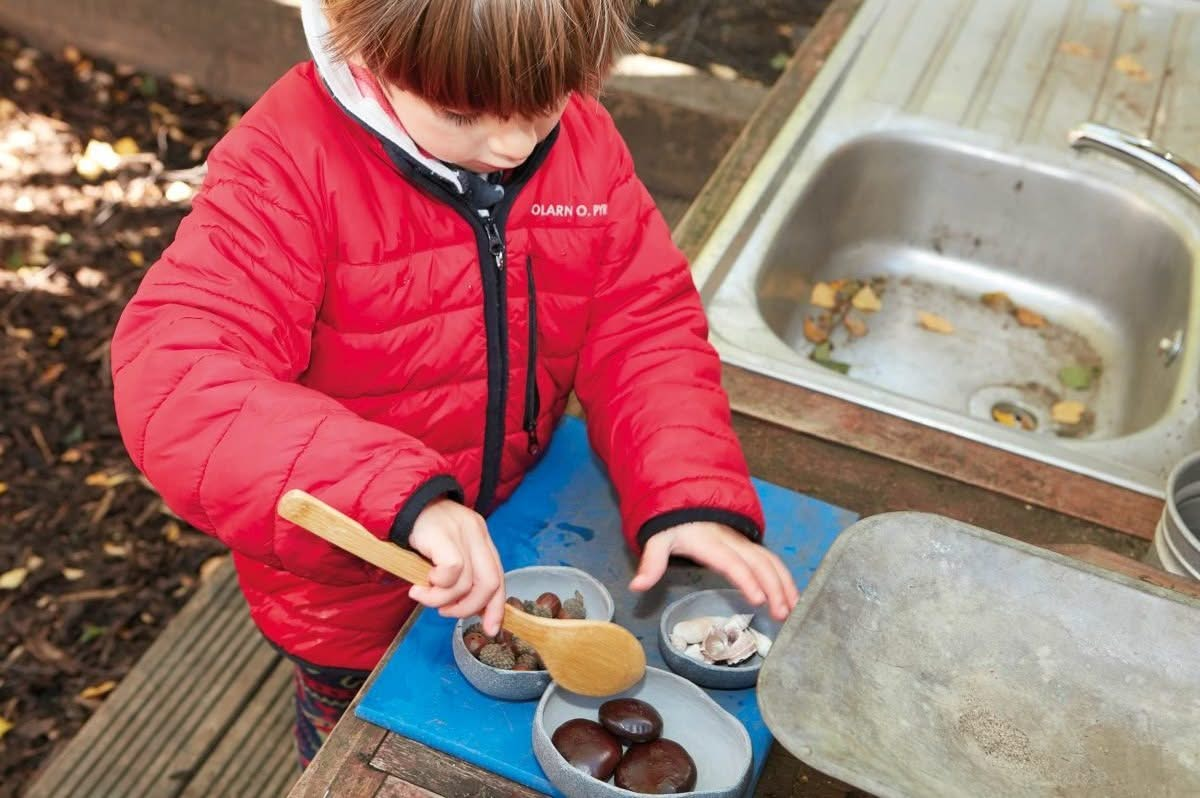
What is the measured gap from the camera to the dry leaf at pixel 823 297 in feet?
7.52

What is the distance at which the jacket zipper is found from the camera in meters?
1.40

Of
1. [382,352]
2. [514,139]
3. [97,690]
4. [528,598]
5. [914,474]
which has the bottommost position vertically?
[97,690]

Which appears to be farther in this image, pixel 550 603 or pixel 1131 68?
pixel 1131 68

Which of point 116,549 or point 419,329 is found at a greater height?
point 419,329

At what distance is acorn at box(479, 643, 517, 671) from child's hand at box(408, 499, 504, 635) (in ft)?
0.40

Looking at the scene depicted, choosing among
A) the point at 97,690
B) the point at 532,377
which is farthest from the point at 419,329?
the point at 97,690

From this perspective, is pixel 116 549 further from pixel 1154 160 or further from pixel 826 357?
pixel 1154 160

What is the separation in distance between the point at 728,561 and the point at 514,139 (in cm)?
52

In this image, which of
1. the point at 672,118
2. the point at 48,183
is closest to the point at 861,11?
the point at 672,118

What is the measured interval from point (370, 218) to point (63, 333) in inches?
96.7

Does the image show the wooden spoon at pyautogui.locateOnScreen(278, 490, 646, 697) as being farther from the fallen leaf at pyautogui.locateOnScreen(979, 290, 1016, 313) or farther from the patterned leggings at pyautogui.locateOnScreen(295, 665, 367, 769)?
the fallen leaf at pyautogui.locateOnScreen(979, 290, 1016, 313)

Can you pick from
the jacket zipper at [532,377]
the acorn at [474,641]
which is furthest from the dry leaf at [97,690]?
the acorn at [474,641]

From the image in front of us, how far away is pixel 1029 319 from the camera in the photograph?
2.34 metres

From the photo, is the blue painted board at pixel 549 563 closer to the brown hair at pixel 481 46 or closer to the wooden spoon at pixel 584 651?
the wooden spoon at pixel 584 651
